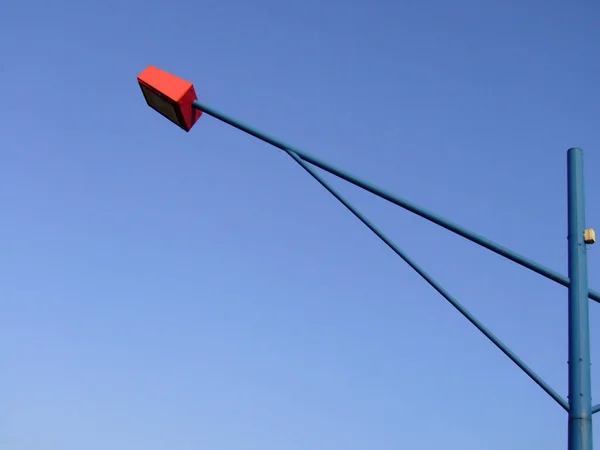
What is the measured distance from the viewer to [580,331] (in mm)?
5016

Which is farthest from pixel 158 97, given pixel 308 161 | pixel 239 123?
pixel 308 161

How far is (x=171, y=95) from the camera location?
557 cm

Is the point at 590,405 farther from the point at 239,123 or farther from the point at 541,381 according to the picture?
the point at 239,123

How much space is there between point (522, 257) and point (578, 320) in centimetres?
53

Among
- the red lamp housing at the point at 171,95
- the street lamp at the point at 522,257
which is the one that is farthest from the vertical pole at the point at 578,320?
the red lamp housing at the point at 171,95

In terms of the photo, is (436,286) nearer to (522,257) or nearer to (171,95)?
(522,257)

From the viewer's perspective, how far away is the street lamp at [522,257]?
16.0ft

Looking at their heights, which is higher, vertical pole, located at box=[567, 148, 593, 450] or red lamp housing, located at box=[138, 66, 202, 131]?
red lamp housing, located at box=[138, 66, 202, 131]

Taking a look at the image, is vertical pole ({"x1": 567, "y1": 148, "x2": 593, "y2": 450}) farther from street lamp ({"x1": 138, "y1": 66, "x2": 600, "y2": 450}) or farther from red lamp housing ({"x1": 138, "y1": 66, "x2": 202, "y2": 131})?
red lamp housing ({"x1": 138, "y1": 66, "x2": 202, "y2": 131})

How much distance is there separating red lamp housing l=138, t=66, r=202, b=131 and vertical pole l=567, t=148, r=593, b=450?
2.71 meters

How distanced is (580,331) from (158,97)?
328 cm

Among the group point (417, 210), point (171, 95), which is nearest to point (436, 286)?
point (417, 210)

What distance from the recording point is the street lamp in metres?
4.89

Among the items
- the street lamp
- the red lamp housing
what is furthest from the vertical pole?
the red lamp housing
